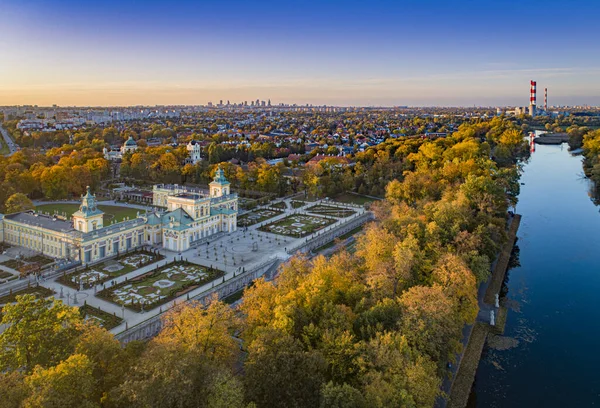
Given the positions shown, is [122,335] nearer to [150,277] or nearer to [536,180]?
[150,277]

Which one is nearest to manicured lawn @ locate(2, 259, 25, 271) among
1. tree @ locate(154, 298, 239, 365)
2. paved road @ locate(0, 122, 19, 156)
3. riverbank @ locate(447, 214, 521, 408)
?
tree @ locate(154, 298, 239, 365)

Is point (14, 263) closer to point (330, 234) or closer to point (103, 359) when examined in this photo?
point (103, 359)

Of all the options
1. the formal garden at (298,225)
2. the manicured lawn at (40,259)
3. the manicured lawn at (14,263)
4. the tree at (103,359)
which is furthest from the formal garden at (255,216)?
the tree at (103,359)

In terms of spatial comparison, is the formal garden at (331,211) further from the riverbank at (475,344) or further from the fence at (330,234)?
the riverbank at (475,344)

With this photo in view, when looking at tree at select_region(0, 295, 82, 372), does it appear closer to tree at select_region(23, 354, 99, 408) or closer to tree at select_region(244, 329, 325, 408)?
tree at select_region(23, 354, 99, 408)

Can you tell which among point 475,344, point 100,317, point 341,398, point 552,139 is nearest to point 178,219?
point 100,317

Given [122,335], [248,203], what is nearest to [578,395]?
Answer: [122,335]
